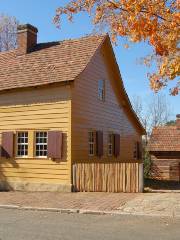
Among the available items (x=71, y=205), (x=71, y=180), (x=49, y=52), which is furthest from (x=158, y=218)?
(x=49, y=52)

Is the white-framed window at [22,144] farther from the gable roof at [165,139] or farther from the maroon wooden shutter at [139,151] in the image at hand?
the gable roof at [165,139]

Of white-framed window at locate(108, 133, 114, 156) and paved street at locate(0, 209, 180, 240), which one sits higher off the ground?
white-framed window at locate(108, 133, 114, 156)

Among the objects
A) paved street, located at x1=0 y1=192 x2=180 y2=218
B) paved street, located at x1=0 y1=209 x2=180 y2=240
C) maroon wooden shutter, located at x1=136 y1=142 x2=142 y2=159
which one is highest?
maroon wooden shutter, located at x1=136 y1=142 x2=142 y2=159

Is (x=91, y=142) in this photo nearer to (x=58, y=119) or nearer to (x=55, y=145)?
(x=58, y=119)

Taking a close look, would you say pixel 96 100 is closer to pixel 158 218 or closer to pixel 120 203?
pixel 120 203

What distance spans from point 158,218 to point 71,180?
6.71 m

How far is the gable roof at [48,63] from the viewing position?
19.2 m

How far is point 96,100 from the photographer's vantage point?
70.6 feet

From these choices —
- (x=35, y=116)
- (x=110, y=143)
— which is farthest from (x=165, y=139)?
(x=35, y=116)

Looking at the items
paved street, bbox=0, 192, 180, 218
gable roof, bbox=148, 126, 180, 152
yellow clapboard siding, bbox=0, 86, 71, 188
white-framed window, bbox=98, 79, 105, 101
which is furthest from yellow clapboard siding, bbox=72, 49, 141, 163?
gable roof, bbox=148, 126, 180, 152

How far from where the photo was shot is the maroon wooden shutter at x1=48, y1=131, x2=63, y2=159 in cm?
1817

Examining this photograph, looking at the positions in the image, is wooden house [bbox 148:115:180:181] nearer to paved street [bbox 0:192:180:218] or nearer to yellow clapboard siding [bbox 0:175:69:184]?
yellow clapboard siding [bbox 0:175:69:184]

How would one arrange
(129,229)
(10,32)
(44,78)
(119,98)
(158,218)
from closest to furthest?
(129,229)
(158,218)
(44,78)
(119,98)
(10,32)

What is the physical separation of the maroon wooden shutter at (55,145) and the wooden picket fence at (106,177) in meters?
0.89
